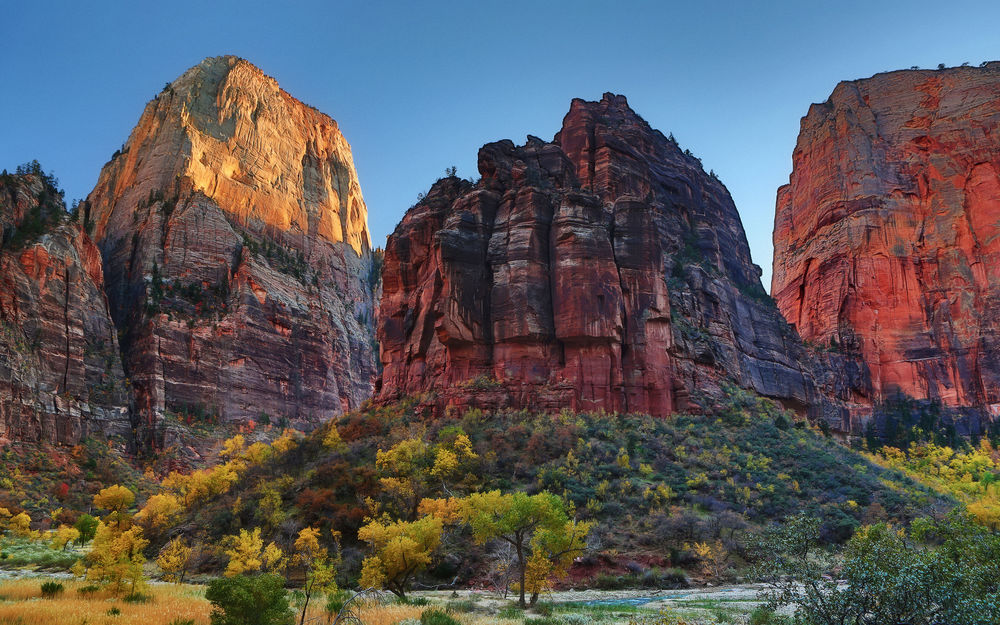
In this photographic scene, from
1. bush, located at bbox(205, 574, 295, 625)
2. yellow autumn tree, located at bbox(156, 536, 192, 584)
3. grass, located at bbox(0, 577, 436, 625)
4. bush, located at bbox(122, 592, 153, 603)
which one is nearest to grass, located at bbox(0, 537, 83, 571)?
yellow autumn tree, located at bbox(156, 536, 192, 584)

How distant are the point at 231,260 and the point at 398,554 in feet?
274

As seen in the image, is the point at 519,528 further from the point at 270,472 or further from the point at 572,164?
the point at 572,164

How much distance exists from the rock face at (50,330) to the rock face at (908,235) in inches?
3582

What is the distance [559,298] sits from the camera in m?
53.7

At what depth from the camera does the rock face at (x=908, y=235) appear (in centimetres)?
9006

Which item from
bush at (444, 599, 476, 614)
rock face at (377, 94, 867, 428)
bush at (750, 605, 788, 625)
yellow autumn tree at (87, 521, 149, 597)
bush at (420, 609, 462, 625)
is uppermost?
rock face at (377, 94, 867, 428)

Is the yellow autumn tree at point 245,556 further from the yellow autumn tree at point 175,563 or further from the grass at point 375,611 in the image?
the grass at point 375,611

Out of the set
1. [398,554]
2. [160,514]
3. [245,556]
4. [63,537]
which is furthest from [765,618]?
[63,537]

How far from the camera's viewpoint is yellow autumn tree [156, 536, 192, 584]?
108 ft

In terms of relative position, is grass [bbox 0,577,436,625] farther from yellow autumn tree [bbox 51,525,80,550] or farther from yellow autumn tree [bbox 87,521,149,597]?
yellow autumn tree [bbox 51,525,80,550]

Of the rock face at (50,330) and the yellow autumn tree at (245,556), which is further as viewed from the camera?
the rock face at (50,330)

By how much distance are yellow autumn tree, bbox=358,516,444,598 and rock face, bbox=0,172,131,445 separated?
53927mm

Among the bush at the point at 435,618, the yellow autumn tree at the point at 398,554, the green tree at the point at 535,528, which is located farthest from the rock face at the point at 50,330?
the bush at the point at 435,618

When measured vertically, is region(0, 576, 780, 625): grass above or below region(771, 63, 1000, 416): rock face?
below
